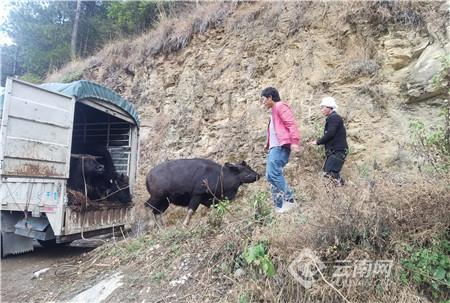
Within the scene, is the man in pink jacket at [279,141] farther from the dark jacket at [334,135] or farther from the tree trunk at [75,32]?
the tree trunk at [75,32]

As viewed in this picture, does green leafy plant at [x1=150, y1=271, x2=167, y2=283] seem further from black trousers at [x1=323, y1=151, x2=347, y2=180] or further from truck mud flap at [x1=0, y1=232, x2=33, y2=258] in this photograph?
truck mud flap at [x1=0, y1=232, x2=33, y2=258]

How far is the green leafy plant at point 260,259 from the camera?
385 cm

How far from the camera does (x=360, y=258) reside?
384cm

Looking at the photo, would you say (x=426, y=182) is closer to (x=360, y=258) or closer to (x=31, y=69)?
(x=360, y=258)

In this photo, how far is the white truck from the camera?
620 centimetres

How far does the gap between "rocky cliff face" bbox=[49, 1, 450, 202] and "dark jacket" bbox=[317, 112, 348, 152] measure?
68.7 inches

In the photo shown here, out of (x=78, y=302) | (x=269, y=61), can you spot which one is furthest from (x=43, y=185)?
(x=269, y=61)

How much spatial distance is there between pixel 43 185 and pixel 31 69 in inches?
648

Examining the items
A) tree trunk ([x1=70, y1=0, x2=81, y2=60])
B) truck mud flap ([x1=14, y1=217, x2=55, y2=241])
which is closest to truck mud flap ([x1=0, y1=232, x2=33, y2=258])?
truck mud flap ([x1=14, y1=217, x2=55, y2=241])

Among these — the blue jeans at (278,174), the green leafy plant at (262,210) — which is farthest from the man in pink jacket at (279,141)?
the green leafy plant at (262,210)

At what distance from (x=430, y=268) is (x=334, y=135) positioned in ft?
9.88

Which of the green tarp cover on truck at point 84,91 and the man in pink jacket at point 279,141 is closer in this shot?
the man in pink jacket at point 279,141

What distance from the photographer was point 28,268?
21.1 ft

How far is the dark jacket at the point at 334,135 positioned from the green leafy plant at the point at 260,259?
2.82 m
